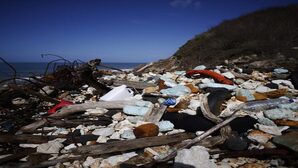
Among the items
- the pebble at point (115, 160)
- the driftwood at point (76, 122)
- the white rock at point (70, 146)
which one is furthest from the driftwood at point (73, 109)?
the pebble at point (115, 160)

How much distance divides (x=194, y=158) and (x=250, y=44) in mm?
9819

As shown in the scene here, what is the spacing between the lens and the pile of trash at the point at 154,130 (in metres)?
2.24

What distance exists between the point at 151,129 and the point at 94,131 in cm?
88

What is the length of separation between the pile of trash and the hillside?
483 centimetres

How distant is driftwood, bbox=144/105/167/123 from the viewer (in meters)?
3.31

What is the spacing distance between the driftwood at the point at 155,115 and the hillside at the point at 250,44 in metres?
5.95

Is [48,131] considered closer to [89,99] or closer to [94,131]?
[94,131]

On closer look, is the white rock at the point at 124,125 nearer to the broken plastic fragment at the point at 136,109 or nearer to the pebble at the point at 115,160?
the broken plastic fragment at the point at 136,109

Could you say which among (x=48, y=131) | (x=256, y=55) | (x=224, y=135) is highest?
(x=256, y=55)

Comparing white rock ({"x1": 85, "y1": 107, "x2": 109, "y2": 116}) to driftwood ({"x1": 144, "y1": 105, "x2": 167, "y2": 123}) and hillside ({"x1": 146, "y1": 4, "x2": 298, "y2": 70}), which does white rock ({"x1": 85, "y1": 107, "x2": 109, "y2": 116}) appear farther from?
hillside ({"x1": 146, "y1": 4, "x2": 298, "y2": 70})

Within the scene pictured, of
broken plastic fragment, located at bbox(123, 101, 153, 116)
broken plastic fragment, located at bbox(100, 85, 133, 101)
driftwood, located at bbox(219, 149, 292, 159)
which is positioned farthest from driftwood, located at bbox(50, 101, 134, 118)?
driftwood, located at bbox(219, 149, 292, 159)

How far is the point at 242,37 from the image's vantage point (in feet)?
37.4

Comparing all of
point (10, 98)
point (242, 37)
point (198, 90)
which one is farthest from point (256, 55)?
point (10, 98)

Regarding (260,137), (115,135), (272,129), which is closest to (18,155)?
(115,135)
